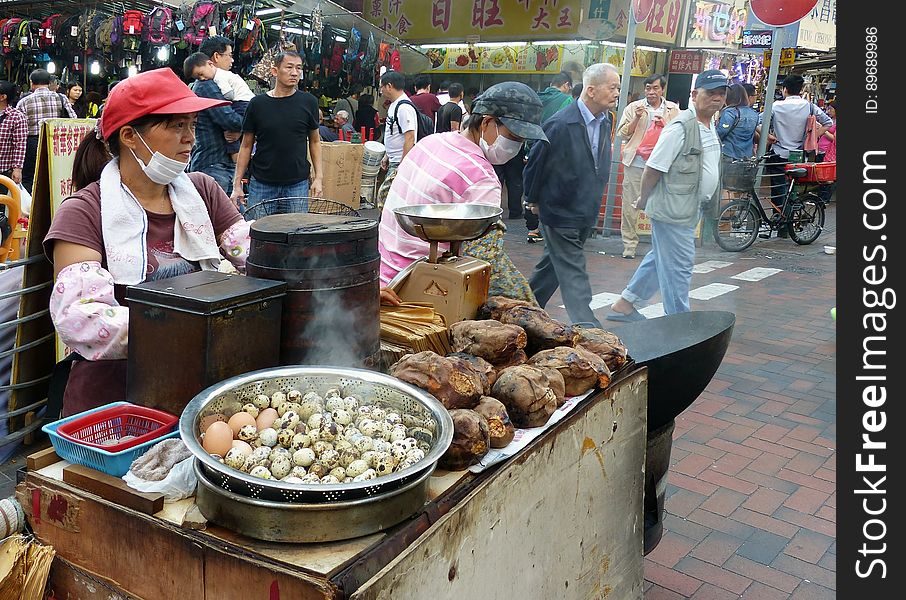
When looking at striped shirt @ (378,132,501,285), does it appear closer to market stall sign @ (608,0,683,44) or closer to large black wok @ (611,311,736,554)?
large black wok @ (611,311,736,554)

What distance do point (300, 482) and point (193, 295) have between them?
633mm

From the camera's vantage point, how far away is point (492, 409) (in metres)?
2.04

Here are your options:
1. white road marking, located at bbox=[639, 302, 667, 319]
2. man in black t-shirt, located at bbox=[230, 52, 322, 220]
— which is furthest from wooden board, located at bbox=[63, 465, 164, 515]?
white road marking, located at bbox=[639, 302, 667, 319]

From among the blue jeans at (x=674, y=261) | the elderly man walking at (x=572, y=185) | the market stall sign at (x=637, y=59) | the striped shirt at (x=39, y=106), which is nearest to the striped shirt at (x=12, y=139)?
the striped shirt at (x=39, y=106)

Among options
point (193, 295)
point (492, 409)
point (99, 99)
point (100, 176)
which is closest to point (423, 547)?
point (492, 409)

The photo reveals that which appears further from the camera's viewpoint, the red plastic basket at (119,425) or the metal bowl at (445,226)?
the metal bowl at (445,226)

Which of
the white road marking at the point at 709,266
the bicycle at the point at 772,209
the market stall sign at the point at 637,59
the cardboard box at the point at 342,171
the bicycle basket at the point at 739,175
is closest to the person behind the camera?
the white road marking at the point at 709,266

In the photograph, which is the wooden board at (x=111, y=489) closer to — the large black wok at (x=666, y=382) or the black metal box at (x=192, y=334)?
the black metal box at (x=192, y=334)

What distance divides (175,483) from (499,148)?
2485mm

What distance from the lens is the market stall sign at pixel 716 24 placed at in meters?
15.3

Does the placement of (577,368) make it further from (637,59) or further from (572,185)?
(637,59)

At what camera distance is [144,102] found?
2383 mm

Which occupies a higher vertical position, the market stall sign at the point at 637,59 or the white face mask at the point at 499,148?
the market stall sign at the point at 637,59
